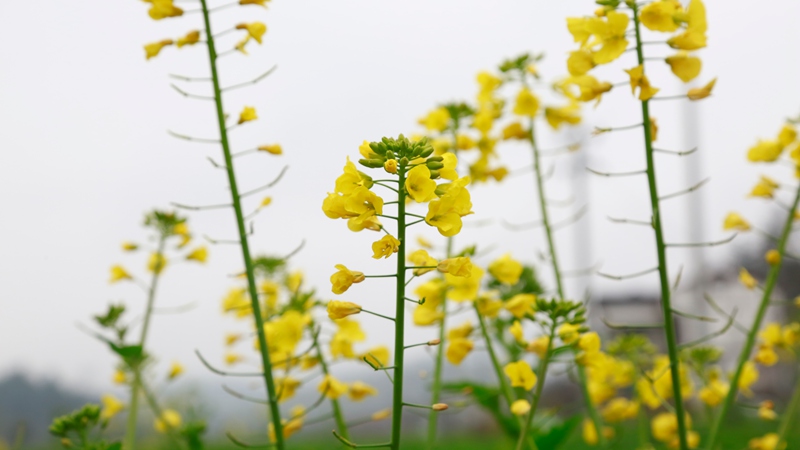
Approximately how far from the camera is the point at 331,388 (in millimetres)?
1944

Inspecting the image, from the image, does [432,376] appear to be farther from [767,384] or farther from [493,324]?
[767,384]

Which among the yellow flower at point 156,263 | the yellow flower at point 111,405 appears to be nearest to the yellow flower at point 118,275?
the yellow flower at point 156,263

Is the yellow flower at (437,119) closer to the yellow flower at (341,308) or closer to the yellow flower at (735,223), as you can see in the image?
the yellow flower at (735,223)

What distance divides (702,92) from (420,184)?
3.44 ft

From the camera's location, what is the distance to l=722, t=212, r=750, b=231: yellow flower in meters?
2.56

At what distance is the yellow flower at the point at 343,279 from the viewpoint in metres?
1.25

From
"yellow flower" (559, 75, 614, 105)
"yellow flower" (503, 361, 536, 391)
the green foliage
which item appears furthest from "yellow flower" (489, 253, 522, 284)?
the green foliage

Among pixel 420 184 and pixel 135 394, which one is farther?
pixel 135 394

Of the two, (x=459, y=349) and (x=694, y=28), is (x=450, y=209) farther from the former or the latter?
(x=694, y=28)

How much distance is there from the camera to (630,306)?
15.1 meters

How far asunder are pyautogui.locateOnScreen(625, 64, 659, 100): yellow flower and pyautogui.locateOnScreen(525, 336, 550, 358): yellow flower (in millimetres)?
710

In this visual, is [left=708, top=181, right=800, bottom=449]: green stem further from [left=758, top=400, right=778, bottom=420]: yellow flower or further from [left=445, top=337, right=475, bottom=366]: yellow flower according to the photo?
[left=445, top=337, right=475, bottom=366]: yellow flower

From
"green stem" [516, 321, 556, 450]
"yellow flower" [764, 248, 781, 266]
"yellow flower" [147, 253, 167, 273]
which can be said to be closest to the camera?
"green stem" [516, 321, 556, 450]

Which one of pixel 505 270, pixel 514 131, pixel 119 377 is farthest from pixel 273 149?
pixel 119 377
